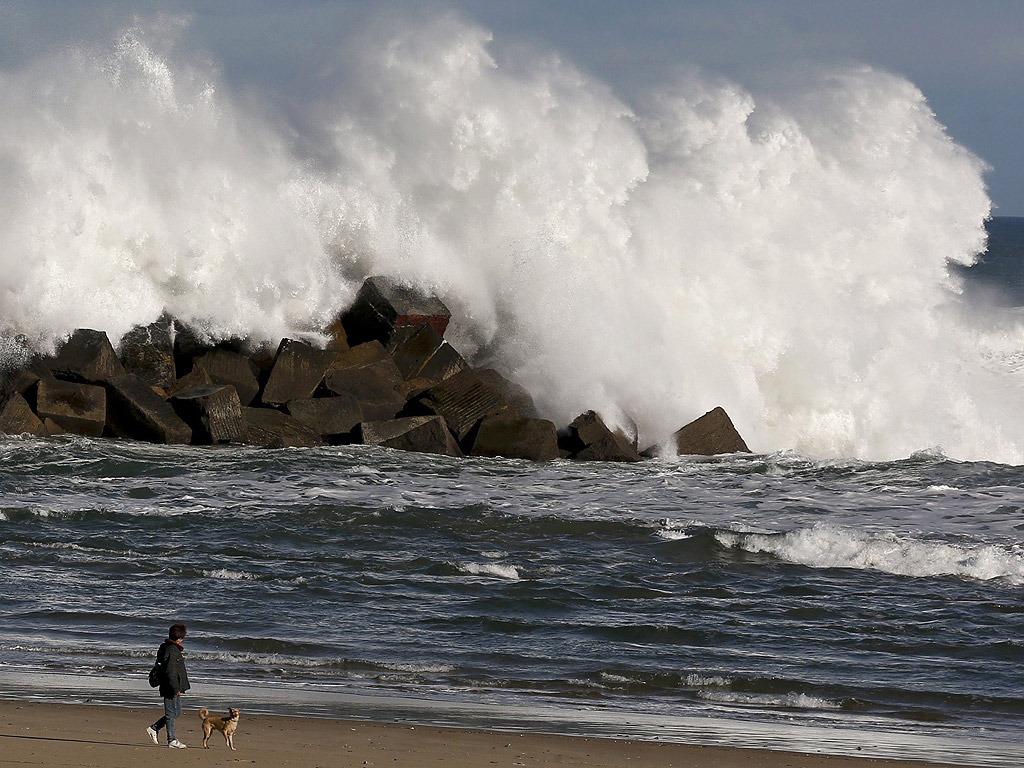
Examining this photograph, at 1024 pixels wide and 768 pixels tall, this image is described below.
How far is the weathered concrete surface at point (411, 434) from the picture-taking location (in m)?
13.8

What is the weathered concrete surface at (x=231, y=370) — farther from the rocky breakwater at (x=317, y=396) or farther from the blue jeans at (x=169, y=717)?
the blue jeans at (x=169, y=717)

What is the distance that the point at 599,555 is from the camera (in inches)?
376

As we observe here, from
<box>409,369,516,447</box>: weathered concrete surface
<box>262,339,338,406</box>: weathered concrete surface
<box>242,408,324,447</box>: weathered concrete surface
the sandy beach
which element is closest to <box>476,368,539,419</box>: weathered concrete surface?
<box>409,369,516,447</box>: weathered concrete surface

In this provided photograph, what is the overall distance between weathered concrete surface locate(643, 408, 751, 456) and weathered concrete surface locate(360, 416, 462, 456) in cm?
277

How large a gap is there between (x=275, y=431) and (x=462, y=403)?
207cm

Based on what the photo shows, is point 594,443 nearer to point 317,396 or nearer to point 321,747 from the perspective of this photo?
point 317,396

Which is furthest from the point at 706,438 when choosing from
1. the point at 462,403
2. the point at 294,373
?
the point at 294,373

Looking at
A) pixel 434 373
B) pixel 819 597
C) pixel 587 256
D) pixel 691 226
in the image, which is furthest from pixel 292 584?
pixel 691 226

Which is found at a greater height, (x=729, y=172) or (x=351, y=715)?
(x=729, y=172)

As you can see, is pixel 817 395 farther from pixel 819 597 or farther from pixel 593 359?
pixel 819 597

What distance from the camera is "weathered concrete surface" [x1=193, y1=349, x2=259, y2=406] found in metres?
14.6

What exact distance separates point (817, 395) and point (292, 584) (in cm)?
1085

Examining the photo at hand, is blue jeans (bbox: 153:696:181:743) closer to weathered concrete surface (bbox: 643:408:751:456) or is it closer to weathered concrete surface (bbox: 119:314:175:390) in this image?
weathered concrete surface (bbox: 119:314:175:390)

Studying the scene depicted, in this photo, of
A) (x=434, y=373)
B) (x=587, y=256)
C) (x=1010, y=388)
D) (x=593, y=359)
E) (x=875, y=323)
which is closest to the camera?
(x=434, y=373)
